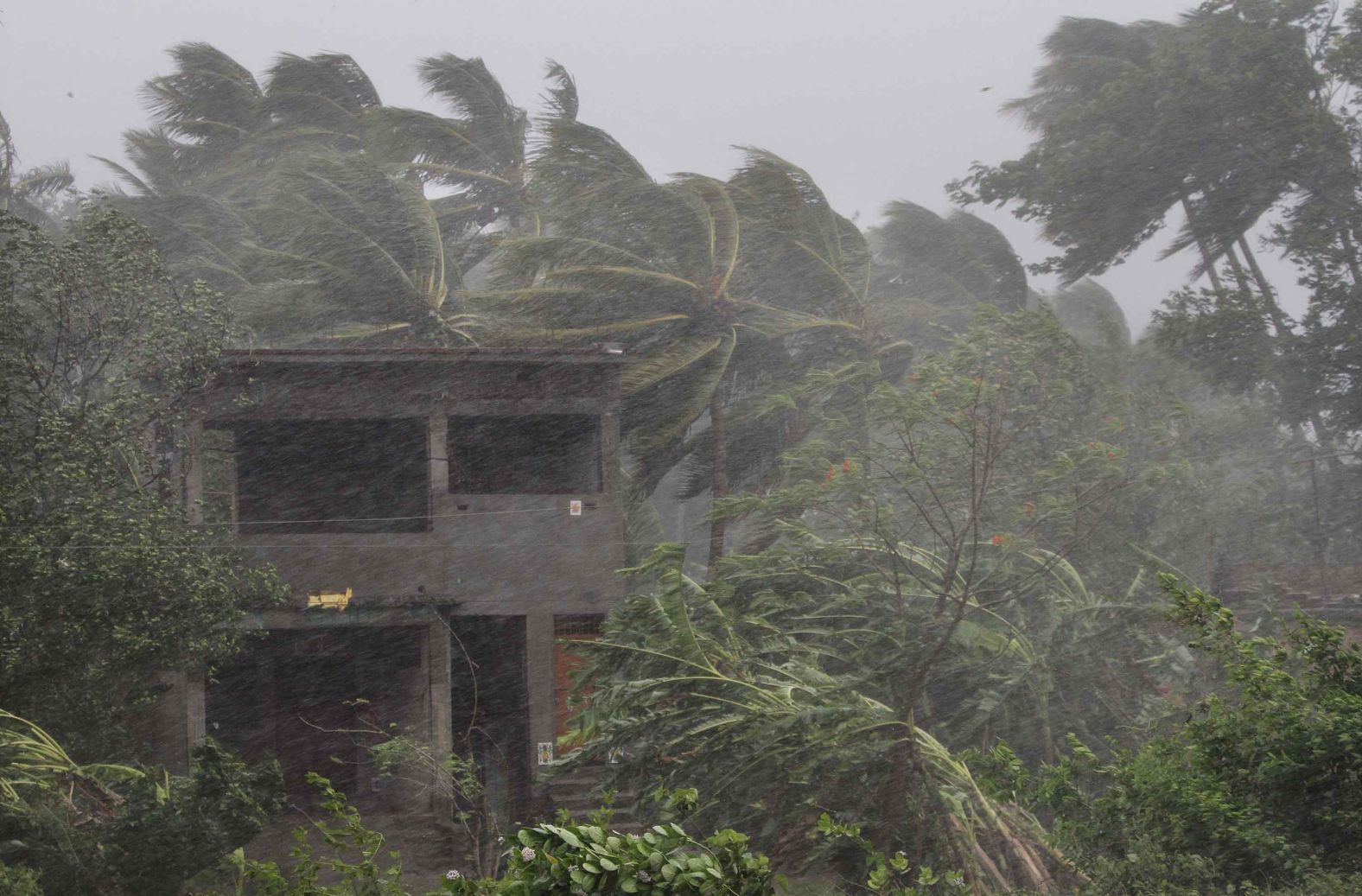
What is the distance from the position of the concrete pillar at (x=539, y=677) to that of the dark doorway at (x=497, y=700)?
0.89 metres

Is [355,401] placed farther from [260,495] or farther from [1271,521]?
[1271,521]

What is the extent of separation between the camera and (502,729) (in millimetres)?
13859

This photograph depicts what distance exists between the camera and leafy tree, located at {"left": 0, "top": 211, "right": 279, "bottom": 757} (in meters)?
8.39

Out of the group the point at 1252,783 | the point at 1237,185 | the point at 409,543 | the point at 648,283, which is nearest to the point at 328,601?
the point at 409,543

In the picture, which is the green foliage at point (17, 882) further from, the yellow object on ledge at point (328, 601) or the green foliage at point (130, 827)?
the yellow object on ledge at point (328, 601)

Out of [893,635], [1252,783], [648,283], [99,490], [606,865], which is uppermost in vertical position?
[648,283]

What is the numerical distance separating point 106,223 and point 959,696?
854 centimetres

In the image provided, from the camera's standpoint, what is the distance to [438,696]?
1137cm

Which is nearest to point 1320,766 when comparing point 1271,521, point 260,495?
point 260,495

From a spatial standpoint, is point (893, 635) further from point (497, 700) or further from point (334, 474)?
point (334, 474)

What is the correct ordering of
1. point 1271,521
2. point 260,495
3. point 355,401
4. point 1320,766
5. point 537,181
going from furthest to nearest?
1. point 1271,521
2. point 537,181
3. point 260,495
4. point 355,401
5. point 1320,766

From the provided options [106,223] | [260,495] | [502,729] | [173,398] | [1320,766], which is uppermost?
[106,223]

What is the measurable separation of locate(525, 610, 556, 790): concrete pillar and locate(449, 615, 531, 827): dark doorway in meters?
0.89

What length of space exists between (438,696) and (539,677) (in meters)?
1.06
